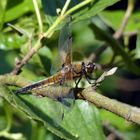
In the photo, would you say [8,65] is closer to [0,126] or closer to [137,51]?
[0,126]

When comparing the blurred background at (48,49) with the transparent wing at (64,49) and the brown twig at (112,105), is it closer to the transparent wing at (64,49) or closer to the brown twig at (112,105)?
the transparent wing at (64,49)

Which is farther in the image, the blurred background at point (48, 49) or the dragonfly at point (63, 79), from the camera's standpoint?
the blurred background at point (48, 49)

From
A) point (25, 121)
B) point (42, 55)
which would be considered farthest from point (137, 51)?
point (25, 121)

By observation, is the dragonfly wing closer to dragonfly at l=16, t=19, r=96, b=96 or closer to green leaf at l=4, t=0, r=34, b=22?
dragonfly at l=16, t=19, r=96, b=96

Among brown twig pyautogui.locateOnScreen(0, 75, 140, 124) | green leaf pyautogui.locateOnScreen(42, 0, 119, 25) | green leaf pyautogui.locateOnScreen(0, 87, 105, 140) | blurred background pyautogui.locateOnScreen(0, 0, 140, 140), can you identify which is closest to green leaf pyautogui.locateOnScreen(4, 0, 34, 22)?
blurred background pyautogui.locateOnScreen(0, 0, 140, 140)

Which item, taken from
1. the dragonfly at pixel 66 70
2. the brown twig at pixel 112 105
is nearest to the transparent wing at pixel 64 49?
the dragonfly at pixel 66 70
